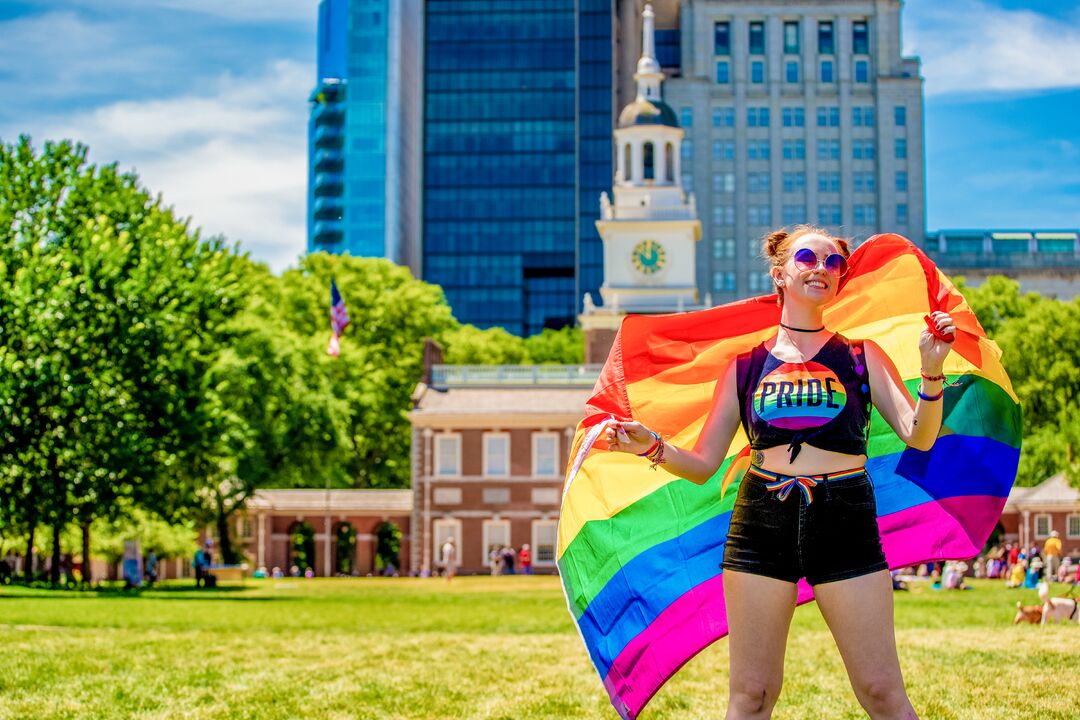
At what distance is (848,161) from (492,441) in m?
89.7

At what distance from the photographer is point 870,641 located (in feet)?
22.4

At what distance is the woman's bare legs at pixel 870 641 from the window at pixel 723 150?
141137mm

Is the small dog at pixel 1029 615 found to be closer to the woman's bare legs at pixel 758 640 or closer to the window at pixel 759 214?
the woman's bare legs at pixel 758 640

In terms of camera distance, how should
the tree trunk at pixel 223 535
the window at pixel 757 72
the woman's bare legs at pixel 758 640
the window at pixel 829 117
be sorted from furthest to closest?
the window at pixel 757 72, the window at pixel 829 117, the tree trunk at pixel 223 535, the woman's bare legs at pixel 758 640

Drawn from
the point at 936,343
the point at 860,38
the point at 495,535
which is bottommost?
the point at 495,535

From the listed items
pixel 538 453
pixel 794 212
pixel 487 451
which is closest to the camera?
pixel 538 453

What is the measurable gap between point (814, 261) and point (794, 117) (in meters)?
143

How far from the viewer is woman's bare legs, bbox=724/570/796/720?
6945 millimetres

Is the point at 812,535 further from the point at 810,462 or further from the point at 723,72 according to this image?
the point at 723,72

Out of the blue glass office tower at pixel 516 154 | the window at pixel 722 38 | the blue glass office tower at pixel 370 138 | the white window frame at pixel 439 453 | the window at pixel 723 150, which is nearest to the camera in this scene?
the white window frame at pixel 439 453

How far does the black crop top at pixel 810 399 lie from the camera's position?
7043mm

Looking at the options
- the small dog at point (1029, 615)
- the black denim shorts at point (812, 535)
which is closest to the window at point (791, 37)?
the small dog at point (1029, 615)

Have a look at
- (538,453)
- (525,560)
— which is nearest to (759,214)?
(538,453)

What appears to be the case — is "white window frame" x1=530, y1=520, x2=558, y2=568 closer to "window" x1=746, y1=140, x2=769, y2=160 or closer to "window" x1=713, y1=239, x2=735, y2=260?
"window" x1=713, y1=239, x2=735, y2=260
